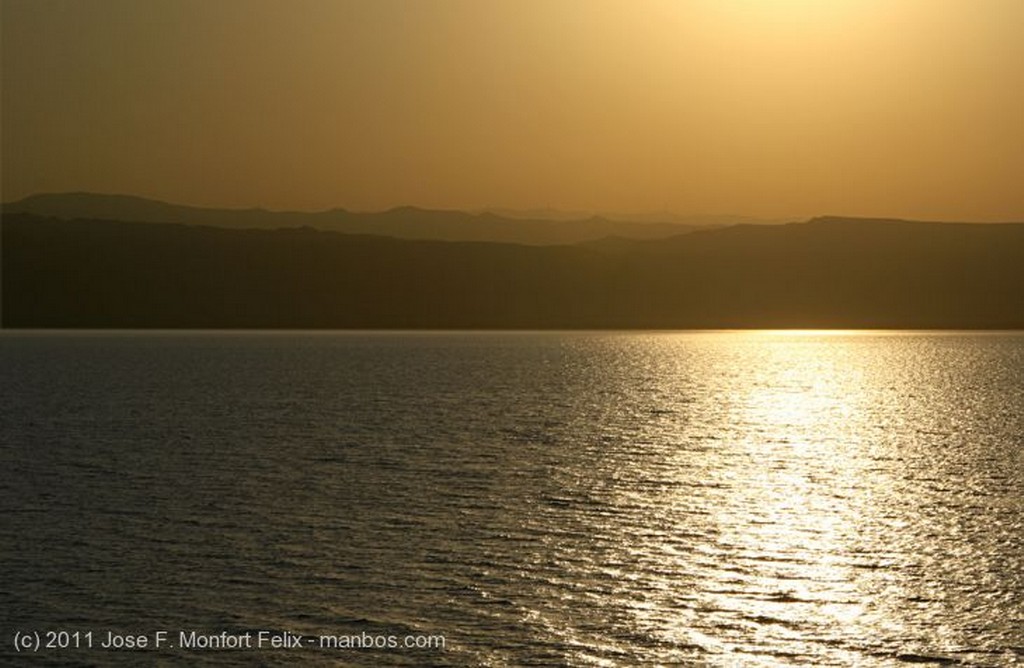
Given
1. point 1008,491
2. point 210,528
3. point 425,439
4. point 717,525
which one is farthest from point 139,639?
point 425,439

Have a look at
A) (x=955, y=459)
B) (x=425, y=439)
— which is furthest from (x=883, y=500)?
(x=425, y=439)

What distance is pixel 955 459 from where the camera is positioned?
3738 inches

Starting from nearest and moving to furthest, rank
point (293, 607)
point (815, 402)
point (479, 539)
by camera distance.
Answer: point (293, 607)
point (479, 539)
point (815, 402)

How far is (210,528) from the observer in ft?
193

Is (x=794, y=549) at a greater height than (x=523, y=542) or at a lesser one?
greater

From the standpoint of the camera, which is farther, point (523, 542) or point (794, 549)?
point (523, 542)

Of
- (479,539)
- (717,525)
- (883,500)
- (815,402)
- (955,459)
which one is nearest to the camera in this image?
(479,539)

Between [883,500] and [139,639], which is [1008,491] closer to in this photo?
[883,500]

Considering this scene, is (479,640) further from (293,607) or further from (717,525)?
(717,525)

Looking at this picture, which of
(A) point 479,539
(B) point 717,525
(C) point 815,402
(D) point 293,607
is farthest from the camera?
(C) point 815,402

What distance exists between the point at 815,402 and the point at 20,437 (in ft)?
355

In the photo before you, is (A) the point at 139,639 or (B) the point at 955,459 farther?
(B) the point at 955,459

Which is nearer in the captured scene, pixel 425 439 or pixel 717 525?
pixel 717 525

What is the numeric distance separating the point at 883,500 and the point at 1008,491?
9.53 meters
